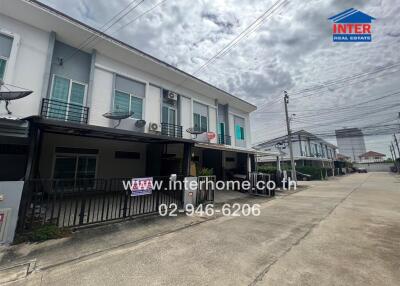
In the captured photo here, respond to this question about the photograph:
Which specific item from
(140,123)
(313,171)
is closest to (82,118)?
(140,123)

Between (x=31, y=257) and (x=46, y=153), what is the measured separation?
633 cm

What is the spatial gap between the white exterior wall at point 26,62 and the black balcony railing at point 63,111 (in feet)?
0.82

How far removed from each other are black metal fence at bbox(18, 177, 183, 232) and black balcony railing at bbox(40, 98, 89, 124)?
8.63 feet

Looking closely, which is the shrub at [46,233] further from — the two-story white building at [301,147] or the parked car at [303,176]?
the two-story white building at [301,147]

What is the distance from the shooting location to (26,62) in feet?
23.1

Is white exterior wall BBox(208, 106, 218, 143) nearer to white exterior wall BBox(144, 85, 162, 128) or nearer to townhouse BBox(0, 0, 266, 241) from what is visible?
townhouse BBox(0, 0, 266, 241)

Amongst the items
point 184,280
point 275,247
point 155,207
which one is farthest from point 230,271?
point 155,207

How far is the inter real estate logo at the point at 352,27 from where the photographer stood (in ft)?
27.3

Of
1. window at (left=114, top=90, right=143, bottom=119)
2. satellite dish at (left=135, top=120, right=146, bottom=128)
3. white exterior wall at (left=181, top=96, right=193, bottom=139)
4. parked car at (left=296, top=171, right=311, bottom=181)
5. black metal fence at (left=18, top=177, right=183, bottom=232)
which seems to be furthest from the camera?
parked car at (left=296, top=171, right=311, bottom=181)

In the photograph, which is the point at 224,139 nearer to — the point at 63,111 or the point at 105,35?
the point at 105,35

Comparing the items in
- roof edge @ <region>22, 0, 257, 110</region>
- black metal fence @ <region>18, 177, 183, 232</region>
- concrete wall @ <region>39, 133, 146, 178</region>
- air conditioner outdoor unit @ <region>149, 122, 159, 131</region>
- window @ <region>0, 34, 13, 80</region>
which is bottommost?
black metal fence @ <region>18, 177, 183, 232</region>

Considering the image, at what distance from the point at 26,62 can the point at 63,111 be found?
2.09 m

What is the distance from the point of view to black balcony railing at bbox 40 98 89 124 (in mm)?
7168

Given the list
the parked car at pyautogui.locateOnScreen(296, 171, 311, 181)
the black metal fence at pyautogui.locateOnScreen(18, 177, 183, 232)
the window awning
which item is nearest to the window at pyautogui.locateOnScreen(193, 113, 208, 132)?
the black metal fence at pyautogui.locateOnScreen(18, 177, 183, 232)
